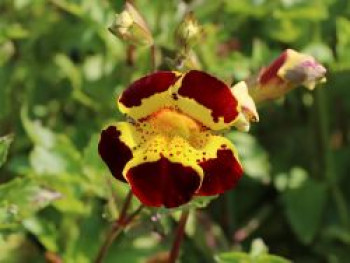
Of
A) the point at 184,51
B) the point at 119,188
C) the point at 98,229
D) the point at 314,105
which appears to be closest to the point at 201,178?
the point at 184,51

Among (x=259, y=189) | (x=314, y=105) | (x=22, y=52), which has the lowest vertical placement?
(x=259, y=189)

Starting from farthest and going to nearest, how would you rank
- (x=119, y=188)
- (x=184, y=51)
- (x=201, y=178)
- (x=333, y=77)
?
(x=333, y=77)
(x=119, y=188)
(x=184, y=51)
(x=201, y=178)

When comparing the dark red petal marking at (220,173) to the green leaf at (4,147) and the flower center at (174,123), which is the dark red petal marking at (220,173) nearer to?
the flower center at (174,123)

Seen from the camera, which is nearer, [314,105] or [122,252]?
[122,252]

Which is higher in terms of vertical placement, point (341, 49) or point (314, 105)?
point (341, 49)

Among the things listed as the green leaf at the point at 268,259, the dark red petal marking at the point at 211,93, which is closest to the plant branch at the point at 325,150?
the green leaf at the point at 268,259

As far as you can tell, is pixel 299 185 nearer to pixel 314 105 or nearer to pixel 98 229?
pixel 314 105

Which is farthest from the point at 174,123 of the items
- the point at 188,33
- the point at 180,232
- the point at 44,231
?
the point at 44,231
